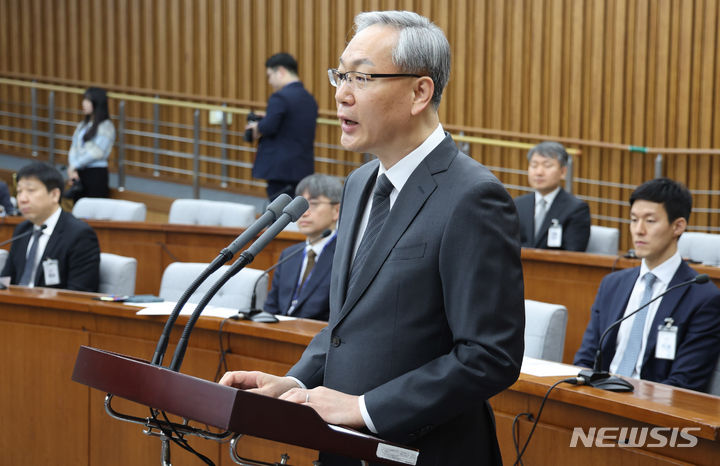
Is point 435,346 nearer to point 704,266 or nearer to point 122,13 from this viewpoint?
point 704,266

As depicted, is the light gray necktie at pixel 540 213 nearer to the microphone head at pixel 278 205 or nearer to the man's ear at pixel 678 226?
the man's ear at pixel 678 226

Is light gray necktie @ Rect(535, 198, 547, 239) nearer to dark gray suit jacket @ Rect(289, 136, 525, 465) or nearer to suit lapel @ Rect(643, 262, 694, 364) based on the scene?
suit lapel @ Rect(643, 262, 694, 364)

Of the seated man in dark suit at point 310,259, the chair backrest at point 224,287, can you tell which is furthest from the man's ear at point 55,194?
the seated man in dark suit at point 310,259

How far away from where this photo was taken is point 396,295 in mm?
1461

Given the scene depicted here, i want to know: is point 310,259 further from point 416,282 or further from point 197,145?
point 197,145

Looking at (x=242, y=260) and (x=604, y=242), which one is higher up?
(x=242, y=260)

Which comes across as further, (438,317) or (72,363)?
(72,363)

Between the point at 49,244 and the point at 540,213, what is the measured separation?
10.0 ft

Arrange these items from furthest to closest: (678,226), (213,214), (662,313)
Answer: (213,214)
(678,226)
(662,313)

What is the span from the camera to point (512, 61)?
8.48m

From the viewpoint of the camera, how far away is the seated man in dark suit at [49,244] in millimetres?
4457

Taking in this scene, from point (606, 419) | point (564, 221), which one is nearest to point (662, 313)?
point (606, 419)

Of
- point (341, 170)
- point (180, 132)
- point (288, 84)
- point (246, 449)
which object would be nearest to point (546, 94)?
point (341, 170)

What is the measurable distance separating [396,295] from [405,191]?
0.19m
